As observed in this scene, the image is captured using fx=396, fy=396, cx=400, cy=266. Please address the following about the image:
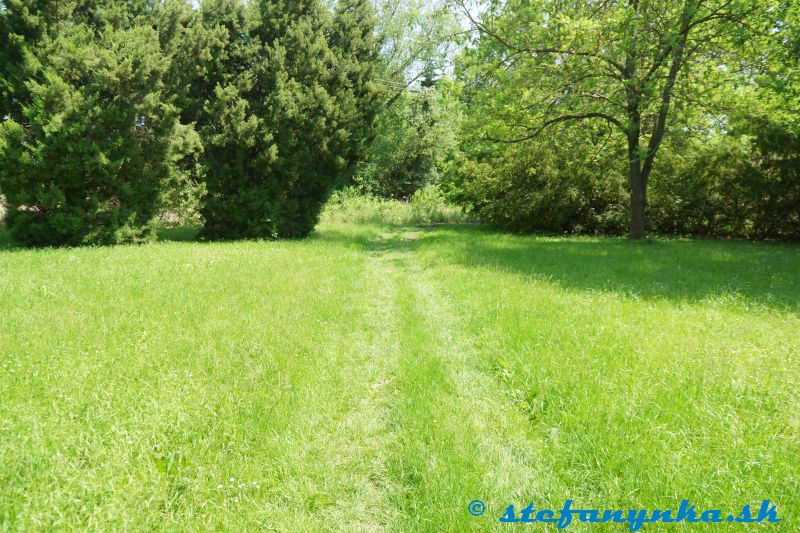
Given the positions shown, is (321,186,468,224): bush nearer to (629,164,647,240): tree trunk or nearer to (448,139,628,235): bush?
(448,139,628,235): bush

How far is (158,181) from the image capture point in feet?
43.9

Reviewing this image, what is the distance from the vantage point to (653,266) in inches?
390

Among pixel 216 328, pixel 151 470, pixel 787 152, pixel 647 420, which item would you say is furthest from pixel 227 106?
pixel 787 152

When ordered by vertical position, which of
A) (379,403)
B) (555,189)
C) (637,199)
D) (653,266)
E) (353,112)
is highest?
(353,112)

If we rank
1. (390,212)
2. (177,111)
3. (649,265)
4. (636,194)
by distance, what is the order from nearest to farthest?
(649,265) → (177,111) → (636,194) → (390,212)

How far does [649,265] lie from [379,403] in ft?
29.4

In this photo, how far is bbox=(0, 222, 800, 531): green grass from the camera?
2594 mm

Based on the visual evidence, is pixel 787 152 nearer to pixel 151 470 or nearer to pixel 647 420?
pixel 647 420

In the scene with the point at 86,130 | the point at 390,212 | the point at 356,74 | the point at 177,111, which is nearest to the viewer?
the point at 86,130

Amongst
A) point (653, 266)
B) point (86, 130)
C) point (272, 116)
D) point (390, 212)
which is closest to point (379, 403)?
point (653, 266)

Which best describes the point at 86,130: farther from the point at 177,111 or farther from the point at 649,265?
the point at 649,265

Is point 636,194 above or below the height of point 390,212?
Result: above
